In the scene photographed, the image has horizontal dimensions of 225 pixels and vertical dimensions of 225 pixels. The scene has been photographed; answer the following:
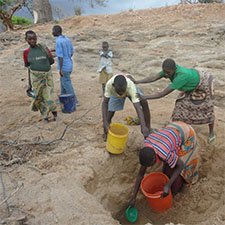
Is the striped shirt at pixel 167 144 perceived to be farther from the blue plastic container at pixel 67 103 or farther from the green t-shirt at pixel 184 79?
the blue plastic container at pixel 67 103

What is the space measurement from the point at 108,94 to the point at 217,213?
1.80m

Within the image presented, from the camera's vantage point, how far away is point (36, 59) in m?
3.16

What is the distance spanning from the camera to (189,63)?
5.48 meters

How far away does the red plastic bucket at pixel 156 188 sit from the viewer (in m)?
2.39

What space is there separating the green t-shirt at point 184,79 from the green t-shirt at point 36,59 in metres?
2.00

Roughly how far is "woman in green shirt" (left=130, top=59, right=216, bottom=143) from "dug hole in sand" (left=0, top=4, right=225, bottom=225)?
0.59 m

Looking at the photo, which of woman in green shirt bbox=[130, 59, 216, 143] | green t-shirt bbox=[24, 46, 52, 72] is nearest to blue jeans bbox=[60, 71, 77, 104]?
green t-shirt bbox=[24, 46, 52, 72]

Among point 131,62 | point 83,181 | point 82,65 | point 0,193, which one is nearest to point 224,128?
point 83,181

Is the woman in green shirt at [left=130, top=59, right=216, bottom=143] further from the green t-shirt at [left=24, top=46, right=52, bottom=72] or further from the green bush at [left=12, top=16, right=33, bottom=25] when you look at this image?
the green bush at [left=12, top=16, right=33, bottom=25]

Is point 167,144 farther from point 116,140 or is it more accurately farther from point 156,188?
point 156,188

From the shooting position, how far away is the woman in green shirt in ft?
8.08

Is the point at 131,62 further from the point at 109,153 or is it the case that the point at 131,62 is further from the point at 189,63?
the point at 109,153

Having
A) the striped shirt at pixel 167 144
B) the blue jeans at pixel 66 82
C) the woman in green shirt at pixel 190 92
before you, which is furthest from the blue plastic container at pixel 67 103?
the striped shirt at pixel 167 144

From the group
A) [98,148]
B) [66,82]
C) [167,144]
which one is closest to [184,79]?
[167,144]
